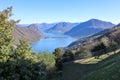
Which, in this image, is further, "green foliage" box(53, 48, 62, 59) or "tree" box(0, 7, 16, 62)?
"green foliage" box(53, 48, 62, 59)

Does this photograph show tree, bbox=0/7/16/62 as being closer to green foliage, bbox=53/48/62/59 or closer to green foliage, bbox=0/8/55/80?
green foliage, bbox=0/8/55/80

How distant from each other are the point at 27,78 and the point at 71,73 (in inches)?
743

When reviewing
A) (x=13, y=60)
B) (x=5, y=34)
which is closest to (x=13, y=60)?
(x=13, y=60)

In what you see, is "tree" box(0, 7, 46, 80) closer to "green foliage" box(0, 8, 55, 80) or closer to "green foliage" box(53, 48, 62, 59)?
"green foliage" box(0, 8, 55, 80)

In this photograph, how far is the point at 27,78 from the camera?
18688 mm

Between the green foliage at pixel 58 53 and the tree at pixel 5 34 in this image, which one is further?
the green foliage at pixel 58 53

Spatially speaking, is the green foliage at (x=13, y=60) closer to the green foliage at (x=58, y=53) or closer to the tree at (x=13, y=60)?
the tree at (x=13, y=60)

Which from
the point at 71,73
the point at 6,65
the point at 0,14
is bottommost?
the point at 71,73

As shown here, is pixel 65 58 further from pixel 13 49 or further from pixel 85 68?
pixel 13 49

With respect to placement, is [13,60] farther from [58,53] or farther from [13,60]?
[58,53]

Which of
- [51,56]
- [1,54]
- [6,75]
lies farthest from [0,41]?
[51,56]

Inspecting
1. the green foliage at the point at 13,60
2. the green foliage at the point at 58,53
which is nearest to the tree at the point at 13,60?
the green foliage at the point at 13,60

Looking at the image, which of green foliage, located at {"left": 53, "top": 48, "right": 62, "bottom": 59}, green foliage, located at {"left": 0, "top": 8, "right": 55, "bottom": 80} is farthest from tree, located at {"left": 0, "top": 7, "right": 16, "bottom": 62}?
green foliage, located at {"left": 53, "top": 48, "right": 62, "bottom": 59}

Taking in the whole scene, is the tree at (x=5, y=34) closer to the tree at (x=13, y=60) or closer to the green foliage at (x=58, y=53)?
the tree at (x=13, y=60)
